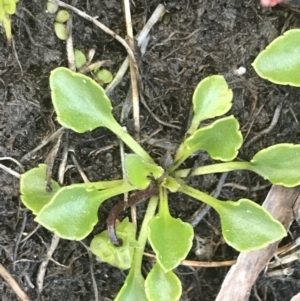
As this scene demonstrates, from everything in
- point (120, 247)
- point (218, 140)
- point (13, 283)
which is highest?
point (218, 140)

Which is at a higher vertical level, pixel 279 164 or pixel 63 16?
pixel 63 16

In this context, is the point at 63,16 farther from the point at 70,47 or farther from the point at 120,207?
the point at 120,207

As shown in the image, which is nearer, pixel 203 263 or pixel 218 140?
pixel 218 140

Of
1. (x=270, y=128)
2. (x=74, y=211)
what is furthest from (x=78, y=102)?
(x=270, y=128)

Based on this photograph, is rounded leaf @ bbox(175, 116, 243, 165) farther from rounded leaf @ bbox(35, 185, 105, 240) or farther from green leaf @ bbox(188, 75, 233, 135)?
rounded leaf @ bbox(35, 185, 105, 240)

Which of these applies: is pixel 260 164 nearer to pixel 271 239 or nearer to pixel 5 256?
pixel 271 239

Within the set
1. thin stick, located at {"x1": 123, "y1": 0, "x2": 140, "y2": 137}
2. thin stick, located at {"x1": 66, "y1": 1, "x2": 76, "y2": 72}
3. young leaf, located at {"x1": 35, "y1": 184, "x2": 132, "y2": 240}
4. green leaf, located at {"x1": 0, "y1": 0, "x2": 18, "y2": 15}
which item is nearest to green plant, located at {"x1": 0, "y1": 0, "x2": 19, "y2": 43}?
green leaf, located at {"x1": 0, "y1": 0, "x2": 18, "y2": 15}

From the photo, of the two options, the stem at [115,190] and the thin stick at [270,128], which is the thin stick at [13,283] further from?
the thin stick at [270,128]
